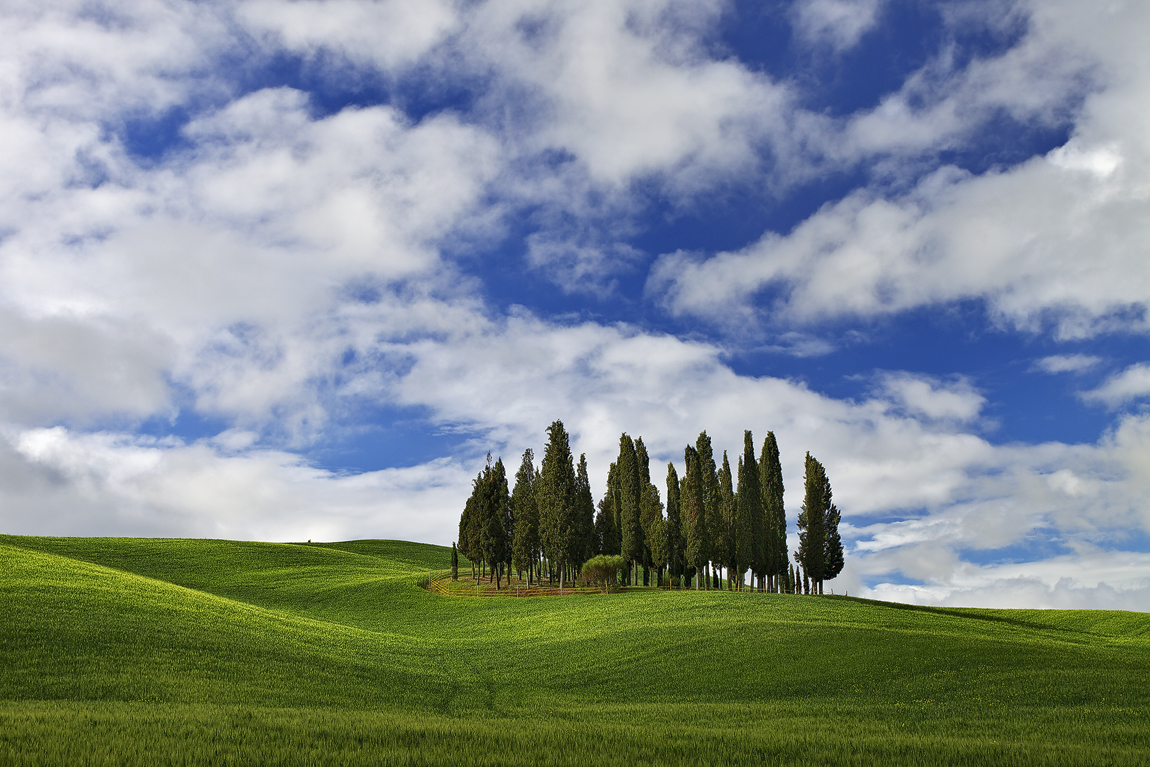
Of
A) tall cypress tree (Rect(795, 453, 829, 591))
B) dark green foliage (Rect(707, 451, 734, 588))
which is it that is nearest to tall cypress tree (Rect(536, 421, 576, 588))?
dark green foliage (Rect(707, 451, 734, 588))

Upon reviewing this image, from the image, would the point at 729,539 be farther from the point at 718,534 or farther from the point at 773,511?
the point at 773,511

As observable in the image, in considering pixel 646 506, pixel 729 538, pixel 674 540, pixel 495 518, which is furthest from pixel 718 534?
pixel 495 518

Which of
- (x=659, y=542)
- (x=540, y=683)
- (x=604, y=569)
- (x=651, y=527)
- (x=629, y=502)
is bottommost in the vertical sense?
(x=540, y=683)

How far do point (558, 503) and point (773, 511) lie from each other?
29.2 metres

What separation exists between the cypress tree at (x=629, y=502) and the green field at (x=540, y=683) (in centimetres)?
1615

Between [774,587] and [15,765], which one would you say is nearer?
[15,765]

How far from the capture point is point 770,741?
16.5 meters

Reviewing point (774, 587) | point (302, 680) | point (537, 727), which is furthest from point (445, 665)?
point (774, 587)

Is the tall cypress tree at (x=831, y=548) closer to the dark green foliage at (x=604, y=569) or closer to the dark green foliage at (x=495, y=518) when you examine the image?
the dark green foliage at (x=604, y=569)

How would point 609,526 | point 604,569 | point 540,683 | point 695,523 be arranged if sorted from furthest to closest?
1. point 609,526
2. point 695,523
3. point 604,569
4. point 540,683

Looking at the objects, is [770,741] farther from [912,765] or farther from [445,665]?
[445,665]

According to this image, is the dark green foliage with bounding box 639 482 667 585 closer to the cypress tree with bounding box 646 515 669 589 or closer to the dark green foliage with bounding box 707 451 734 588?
the cypress tree with bounding box 646 515 669 589

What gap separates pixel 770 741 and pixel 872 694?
15.5 m

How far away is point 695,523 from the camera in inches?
2881
